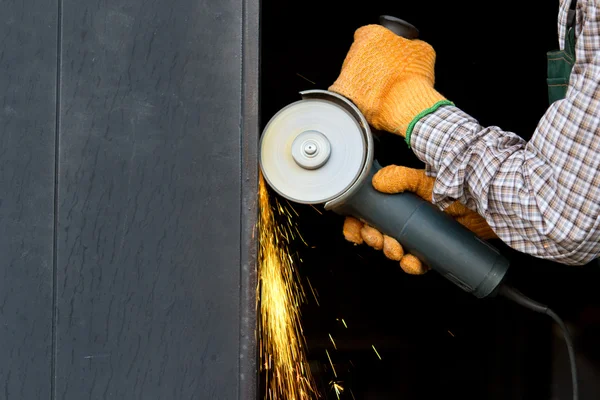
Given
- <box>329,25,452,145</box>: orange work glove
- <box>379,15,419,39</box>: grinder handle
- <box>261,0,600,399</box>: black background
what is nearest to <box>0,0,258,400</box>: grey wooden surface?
<box>329,25,452,145</box>: orange work glove

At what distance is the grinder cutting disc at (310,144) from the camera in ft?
4.92

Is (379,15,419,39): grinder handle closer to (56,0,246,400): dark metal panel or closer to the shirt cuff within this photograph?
the shirt cuff

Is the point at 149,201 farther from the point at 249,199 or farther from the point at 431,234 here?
the point at 431,234

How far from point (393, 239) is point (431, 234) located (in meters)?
0.08

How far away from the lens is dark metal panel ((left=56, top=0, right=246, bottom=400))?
57.0 inches

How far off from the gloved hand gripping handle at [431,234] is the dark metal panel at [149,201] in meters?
0.27

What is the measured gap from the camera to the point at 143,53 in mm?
1482

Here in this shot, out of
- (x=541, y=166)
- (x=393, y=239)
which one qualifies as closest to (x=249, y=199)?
(x=393, y=239)

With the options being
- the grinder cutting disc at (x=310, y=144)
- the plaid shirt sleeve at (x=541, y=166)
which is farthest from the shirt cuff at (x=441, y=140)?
the grinder cutting disc at (x=310, y=144)

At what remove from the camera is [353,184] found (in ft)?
4.92

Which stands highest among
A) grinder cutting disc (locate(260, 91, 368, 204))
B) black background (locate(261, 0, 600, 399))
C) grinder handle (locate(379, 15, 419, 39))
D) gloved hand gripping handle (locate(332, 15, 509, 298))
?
grinder handle (locate(379, 15, 419, 39))

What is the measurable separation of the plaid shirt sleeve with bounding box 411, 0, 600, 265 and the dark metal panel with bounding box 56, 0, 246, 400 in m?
0.40

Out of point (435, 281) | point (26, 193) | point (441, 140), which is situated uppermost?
point (441, 140)

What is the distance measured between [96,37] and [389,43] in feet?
1.88
